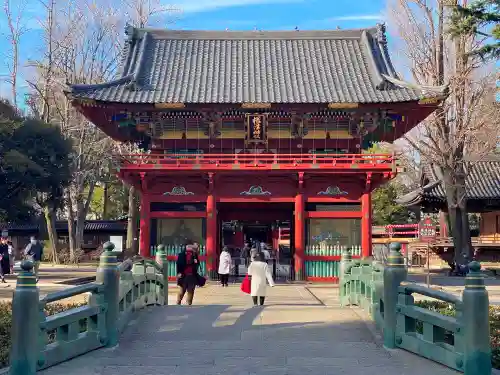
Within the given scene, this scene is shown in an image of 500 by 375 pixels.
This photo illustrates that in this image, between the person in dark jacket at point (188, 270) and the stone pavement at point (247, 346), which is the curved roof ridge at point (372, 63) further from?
the stone pavement at point (247, 346)

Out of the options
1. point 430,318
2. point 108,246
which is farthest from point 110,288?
point 430,318

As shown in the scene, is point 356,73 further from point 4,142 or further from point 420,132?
point 4,142

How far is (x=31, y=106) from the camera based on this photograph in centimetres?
3766

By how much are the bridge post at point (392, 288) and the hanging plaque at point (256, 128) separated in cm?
1627

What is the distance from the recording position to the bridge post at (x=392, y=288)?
8.73 m

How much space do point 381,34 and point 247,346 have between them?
75.6ft

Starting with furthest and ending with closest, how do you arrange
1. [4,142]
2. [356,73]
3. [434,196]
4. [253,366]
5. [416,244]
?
[416,244] < [434,196] < [356,73] < [4,142] < [253,366]

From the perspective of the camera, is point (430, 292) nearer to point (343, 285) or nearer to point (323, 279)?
point (343, 285)

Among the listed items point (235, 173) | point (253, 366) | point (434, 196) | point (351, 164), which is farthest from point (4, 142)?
point (434, 196)

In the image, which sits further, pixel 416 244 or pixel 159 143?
pixel 416 244

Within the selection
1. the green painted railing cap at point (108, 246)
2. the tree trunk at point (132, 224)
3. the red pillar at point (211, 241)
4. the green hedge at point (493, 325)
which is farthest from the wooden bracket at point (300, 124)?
the green painted railing cap at point (108, 246)

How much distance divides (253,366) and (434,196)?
30.8 meters

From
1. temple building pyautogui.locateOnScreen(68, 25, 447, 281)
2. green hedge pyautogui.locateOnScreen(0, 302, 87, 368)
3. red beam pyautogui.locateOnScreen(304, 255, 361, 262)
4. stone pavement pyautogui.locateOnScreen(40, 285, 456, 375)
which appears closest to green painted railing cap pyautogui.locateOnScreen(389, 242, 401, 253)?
stone pavement pyautogui.locateOnScreen(40, 285, 456, 375)

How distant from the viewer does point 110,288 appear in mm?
9062
